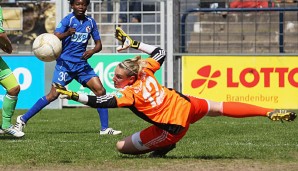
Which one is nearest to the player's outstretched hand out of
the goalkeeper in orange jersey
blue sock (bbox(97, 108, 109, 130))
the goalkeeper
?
the goalkeeper

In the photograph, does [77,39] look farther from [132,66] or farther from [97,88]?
[132,66]

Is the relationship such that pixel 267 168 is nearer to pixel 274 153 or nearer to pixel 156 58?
pixel 274 153

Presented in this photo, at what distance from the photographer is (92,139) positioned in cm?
1216

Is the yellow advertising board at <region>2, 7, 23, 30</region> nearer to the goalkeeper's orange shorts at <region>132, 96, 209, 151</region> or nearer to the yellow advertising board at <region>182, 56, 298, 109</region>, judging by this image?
the yellow advertising board at <region>182, 56, 298, 109</region>

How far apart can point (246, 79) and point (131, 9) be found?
360 centimetres

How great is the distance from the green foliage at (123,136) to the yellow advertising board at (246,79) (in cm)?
287

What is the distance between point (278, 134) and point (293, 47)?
9174mm

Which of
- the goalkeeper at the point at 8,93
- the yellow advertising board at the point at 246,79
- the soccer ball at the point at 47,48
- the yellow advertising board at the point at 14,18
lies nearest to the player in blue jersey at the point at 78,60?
the goalkeeper at the point at 8,93

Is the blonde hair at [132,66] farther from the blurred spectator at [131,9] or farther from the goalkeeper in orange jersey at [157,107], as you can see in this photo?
the blurred spectator at [131,9]

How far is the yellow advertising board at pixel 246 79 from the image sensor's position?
63.4 feet

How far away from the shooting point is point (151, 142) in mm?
9453

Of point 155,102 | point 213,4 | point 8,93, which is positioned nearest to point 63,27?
point 8,93

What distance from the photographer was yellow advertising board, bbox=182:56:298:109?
19.3 metres

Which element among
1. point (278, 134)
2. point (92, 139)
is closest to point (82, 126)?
point (92, 139)
